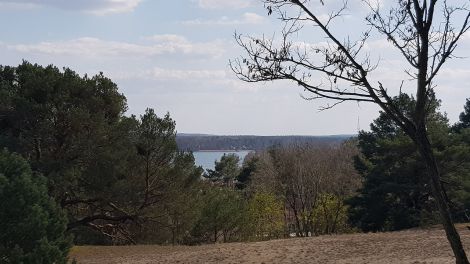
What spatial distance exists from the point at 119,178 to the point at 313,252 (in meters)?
8.04

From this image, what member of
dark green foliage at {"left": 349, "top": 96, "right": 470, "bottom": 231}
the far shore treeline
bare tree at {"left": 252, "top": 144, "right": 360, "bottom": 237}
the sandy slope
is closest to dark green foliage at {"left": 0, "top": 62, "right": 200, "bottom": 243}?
the far shore treeline

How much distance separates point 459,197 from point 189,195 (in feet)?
39.8

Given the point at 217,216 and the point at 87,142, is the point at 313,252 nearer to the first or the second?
the point at 87,142

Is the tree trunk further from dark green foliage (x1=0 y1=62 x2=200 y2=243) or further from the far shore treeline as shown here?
dark green foliage (x1=0 y1=62 x2=200 y2=243)

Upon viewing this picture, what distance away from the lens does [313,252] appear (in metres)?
17.4

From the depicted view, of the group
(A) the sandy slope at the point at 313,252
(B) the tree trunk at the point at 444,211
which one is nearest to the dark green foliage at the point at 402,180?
(A) the sandy slope at the point at 313,252

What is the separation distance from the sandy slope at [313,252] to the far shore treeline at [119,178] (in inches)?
58.5

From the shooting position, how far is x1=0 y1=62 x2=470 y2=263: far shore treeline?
752 cm

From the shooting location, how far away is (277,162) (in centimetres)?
3738

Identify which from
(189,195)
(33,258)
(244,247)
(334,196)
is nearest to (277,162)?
(334,196)

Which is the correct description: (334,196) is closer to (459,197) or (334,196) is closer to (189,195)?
Answer: (459,197)

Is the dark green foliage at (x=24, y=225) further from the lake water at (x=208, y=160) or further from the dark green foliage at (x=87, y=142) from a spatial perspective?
the lake water at (x=208, y=160)

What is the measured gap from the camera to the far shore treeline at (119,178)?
24.7 ft

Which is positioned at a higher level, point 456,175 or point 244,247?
point 456,175
